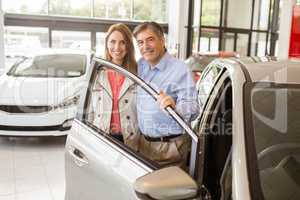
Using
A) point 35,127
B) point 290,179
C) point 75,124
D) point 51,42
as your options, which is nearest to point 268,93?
point 290,179

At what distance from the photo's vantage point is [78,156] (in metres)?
1.67

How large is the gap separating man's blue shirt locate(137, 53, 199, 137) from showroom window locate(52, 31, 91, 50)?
970 cm

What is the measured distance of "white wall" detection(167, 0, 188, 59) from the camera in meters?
12.6

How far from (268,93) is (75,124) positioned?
0.98m

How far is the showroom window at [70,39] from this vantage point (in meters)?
11.3

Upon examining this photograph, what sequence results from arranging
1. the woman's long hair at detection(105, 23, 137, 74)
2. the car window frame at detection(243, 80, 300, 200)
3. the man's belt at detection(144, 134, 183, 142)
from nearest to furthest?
the car window frame at detection(243, 80, 300, 200)
the man's belt at detection(144, 134, 183, 142)
the woman's long hair at detection(105, 23, 137, 74)

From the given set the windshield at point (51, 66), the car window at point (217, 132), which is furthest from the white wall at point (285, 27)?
the car window at point (217, 132)

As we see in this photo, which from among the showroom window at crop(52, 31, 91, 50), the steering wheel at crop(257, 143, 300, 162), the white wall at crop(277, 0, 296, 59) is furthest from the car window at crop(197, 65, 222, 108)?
the showroom window at crop(52, 31, 91, 50)

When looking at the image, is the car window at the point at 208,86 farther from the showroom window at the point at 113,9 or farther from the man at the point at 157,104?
the showroom window at the point at 113,9

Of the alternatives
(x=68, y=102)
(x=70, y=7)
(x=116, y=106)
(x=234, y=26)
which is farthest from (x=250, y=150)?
(x=234, y=26)

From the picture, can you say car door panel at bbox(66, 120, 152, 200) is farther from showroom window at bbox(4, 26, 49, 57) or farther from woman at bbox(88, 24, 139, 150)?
showroom window at bbox(4, 26, 49, 57)

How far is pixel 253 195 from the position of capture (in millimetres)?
1021

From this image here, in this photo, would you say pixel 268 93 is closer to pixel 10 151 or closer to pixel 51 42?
pixel 10 151

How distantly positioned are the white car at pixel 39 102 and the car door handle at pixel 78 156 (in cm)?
243
